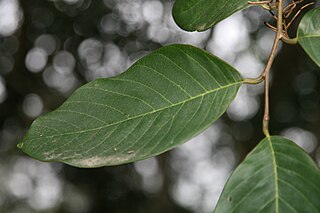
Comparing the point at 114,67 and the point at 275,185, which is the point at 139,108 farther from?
the point at 114,67

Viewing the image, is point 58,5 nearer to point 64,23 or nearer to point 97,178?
point 64,23

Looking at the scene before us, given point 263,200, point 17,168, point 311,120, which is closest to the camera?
point 263,200

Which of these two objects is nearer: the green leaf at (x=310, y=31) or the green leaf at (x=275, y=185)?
the green leaf at (x=275, y=185)

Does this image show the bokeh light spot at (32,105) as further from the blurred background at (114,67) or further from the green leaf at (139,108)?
the green leaf at (139,108)

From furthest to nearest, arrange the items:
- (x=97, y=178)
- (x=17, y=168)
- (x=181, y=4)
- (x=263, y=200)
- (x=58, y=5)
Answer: (x=17, y=168), (x=97, y=178), (x=58, y=5), (x=181, y=4), (x=263, y=200)

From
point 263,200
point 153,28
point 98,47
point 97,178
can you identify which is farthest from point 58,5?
point 263,200

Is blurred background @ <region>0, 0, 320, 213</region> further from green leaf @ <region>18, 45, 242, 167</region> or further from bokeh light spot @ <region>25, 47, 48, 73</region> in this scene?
green leaf @ <region>18, 45, 242, 167</region>

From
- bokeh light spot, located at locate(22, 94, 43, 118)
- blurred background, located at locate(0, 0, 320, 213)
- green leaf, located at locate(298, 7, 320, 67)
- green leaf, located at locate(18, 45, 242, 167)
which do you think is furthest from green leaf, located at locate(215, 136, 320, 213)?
bokeh light spot, located at locate(22, 94, 43, 118)

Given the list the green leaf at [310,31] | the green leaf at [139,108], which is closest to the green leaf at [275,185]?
the green leaf at [139,108]
